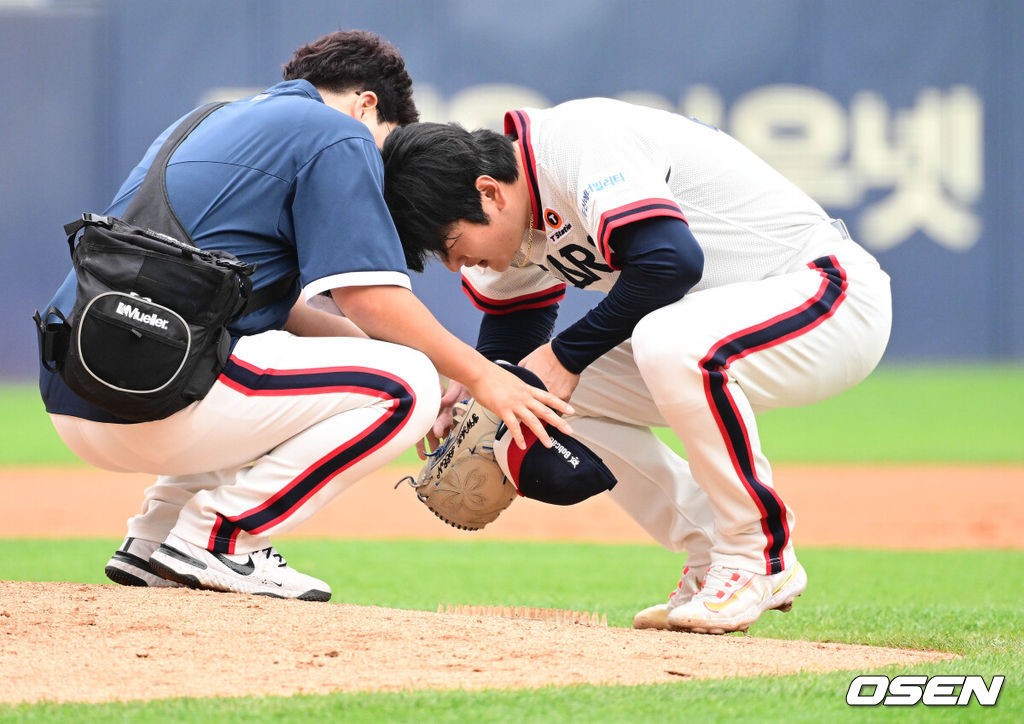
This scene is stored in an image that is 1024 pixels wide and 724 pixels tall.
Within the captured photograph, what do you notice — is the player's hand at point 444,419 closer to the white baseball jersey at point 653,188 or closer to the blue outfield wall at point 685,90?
the white baseball jersey at point 653,188

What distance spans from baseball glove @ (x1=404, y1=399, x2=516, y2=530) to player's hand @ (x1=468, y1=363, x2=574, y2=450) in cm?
27

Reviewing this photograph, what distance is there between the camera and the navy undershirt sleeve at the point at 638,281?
2.57 m

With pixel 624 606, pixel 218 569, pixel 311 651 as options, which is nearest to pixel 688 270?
pixel 311 651

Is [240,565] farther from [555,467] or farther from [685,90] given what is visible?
[685,90]

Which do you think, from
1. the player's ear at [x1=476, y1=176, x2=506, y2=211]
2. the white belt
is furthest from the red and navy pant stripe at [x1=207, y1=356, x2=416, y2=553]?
the white belt

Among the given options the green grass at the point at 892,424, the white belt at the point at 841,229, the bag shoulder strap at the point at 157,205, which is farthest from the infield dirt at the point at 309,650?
the green grass at the point at 892,424

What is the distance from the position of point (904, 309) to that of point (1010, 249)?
1.32 meters

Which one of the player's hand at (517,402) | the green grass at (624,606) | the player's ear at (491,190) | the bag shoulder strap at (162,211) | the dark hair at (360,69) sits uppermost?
the dark hair at (360,69)

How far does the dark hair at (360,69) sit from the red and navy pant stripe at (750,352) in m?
1.26

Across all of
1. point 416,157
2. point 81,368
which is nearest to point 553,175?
point 416,157

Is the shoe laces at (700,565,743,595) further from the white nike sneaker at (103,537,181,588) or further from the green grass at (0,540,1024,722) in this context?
the white nike sneaker at (103,537,181,588)

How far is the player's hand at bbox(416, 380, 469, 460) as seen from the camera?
10.4 feet

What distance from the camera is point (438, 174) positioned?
2.76m

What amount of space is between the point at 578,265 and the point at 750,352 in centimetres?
49
